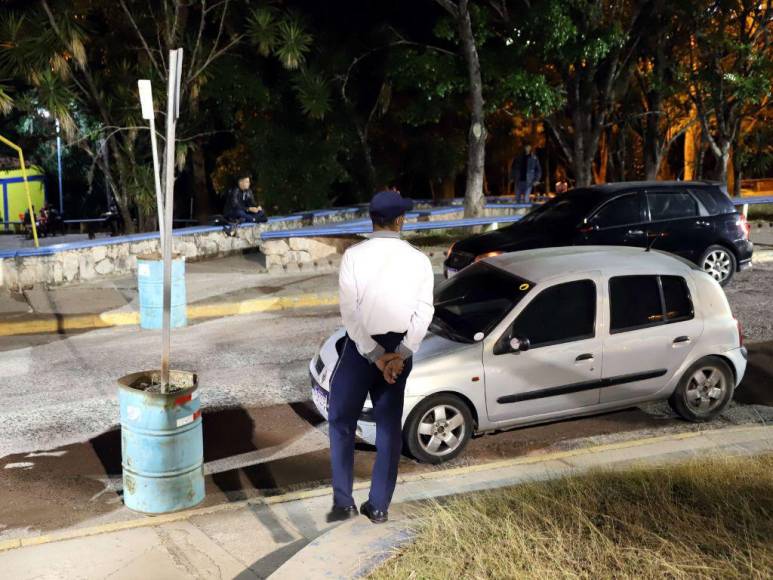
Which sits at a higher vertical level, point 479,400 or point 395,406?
point 395,406

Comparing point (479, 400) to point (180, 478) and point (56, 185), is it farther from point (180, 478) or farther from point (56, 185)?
point (56, 185)

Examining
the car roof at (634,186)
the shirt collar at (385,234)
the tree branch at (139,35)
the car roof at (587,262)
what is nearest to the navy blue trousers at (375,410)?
the shirt collar at (385,234)

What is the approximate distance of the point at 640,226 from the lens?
1308 centimetres

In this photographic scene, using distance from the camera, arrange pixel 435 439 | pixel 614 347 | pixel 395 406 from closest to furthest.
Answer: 1. pixel 395 406
2. pixel 435 439
3. pixel 614 347

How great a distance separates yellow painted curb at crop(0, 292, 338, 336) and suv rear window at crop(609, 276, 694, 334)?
683 cm

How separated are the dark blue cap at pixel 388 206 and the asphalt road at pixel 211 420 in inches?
108

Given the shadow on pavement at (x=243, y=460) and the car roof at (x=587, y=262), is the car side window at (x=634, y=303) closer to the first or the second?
the car roof at (x=587, y=262)

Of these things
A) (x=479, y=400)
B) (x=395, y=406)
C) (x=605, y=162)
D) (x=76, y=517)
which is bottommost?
(x=76, y=517)

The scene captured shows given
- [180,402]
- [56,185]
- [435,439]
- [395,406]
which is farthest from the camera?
[56,185]

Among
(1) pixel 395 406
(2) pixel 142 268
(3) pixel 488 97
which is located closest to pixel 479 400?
(1) pixel 395 406

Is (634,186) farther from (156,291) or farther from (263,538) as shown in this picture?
(263,538)

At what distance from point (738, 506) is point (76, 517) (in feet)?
14.1

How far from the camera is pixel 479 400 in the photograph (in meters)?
7.19

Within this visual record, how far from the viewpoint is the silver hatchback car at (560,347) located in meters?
7.12
